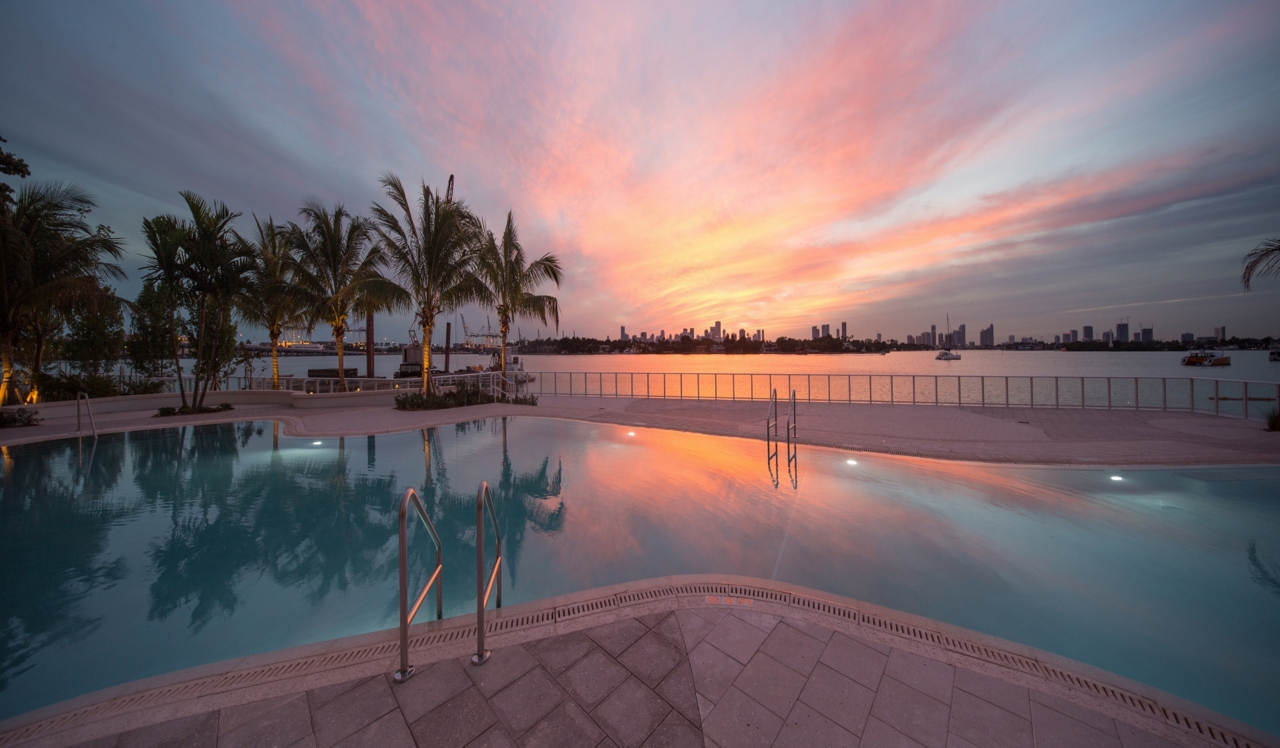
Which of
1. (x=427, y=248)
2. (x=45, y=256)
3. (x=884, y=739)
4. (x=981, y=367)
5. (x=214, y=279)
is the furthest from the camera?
(x=981, y=367)

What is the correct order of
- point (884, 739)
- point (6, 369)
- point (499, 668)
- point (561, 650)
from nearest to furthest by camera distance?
point (884, 739) < point (499, 668) < point (561, 650) < point (6, 369)

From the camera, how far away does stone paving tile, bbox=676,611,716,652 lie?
2.43m

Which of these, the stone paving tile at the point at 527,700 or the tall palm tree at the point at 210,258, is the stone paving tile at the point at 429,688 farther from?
the tall palm tree at the point at 210,258

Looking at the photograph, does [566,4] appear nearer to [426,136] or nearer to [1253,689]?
[426,136]

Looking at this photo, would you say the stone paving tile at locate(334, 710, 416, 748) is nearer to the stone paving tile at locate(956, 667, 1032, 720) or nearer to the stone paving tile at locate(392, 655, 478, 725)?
the stone paving tile at locate(392, 655, 478, 725)

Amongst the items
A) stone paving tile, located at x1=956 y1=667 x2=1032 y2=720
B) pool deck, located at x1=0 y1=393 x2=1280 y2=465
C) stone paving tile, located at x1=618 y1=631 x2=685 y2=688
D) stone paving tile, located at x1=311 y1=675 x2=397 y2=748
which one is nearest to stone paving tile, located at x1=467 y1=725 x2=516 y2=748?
stone paving tile, located at x1=311 y1=675 x2=397 y2=748

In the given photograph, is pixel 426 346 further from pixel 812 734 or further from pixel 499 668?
pixel 812 734

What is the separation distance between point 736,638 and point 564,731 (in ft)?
3.69

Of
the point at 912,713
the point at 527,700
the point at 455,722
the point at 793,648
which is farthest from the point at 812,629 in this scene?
the point at 455,722

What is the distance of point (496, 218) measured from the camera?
15.8 m

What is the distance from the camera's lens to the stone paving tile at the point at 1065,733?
1731 mm

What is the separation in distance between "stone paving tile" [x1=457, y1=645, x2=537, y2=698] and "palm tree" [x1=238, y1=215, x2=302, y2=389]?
51.2 feet

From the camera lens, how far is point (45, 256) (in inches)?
411

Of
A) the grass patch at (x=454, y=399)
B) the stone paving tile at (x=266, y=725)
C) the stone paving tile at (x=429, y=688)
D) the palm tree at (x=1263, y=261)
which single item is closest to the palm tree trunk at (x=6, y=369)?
the grass patch at (x=454, y=399)
